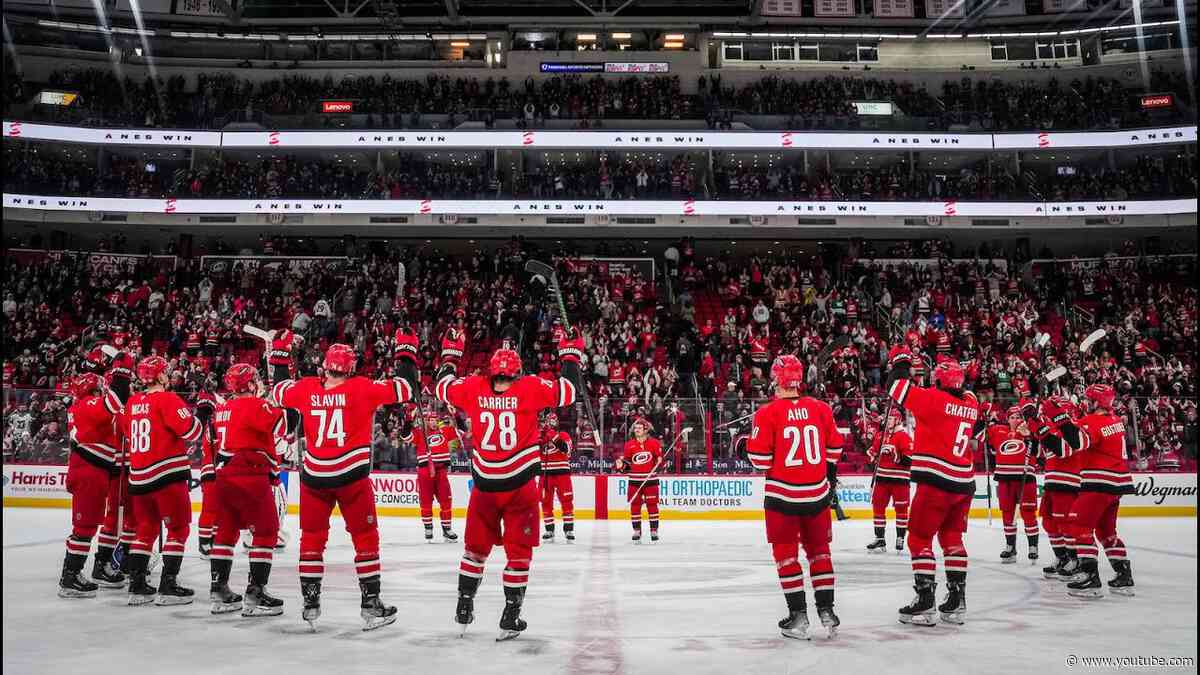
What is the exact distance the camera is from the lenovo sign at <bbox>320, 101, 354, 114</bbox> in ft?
115

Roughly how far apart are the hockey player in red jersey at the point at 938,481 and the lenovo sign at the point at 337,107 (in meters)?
31.5

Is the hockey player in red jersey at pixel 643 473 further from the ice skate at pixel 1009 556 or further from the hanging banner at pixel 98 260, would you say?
the hanging banner at pixel 98 260

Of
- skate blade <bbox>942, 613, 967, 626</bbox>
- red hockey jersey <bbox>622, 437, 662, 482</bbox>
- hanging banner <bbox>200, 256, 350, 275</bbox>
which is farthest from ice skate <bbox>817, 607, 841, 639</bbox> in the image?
hanging banner <bbox>200, 256, 350, 275</bbox>

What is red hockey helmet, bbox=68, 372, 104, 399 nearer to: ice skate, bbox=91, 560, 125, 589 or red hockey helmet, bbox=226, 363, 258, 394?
ice skate, bbox=91, 560, 125, 589

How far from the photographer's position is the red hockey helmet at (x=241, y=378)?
7.64 m

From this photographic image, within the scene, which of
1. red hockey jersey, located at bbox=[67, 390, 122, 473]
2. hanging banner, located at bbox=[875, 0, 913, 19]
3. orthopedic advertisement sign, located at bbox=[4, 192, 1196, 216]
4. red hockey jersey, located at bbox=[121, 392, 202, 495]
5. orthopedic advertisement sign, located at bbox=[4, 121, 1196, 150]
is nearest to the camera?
red hockey jersey, located at bbox=[121, 392, 202, 495]

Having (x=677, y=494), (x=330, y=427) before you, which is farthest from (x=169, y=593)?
(x=677, y=494)

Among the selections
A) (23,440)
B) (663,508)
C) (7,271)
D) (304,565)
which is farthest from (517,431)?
(7,271)

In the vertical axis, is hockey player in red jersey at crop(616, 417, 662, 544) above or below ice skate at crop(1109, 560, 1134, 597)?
above

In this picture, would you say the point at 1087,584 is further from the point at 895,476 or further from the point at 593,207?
the point at 593,207

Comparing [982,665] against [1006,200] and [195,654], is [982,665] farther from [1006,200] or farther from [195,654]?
[1006,200]

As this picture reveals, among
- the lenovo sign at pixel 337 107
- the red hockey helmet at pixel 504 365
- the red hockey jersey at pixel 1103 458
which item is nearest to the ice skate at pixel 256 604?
the red hockey helmet at pixel 504 365

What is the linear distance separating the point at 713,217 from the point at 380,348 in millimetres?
14488

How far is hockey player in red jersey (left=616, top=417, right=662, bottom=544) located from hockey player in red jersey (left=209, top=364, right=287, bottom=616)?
7274 millimetres
